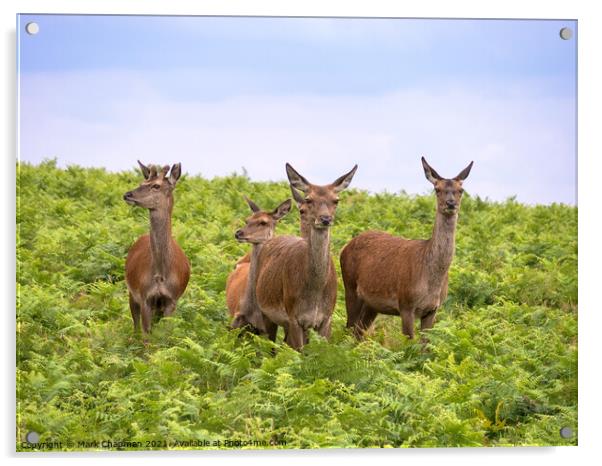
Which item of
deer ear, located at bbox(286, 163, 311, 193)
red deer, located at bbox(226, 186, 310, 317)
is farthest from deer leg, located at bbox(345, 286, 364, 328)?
deer ear, located at bbox(286, 163, 311, 193)

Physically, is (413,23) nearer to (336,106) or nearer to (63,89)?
(336,106)

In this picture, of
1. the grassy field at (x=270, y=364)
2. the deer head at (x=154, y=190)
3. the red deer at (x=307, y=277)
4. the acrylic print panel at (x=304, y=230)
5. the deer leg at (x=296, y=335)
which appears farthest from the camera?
the deer head at (x=154, y=190)

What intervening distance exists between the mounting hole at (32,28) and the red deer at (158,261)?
2.28 m

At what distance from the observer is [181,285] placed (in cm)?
1298

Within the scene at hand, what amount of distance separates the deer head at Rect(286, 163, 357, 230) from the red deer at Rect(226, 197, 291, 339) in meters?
1.30

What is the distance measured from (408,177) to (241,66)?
2007 mm

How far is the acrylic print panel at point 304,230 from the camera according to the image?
10281 millimetres

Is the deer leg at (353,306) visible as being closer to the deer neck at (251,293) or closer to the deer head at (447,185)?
the deer neck at (251,293)

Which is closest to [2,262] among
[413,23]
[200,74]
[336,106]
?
[200,74]

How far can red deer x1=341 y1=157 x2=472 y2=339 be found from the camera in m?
12.1

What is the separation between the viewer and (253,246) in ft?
41.5

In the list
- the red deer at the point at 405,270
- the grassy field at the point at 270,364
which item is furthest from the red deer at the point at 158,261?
the red deer at the point at 405,270

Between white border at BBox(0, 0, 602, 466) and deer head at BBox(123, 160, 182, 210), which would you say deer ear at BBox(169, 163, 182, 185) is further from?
white border at BBox(0, 0, 602, 466)
